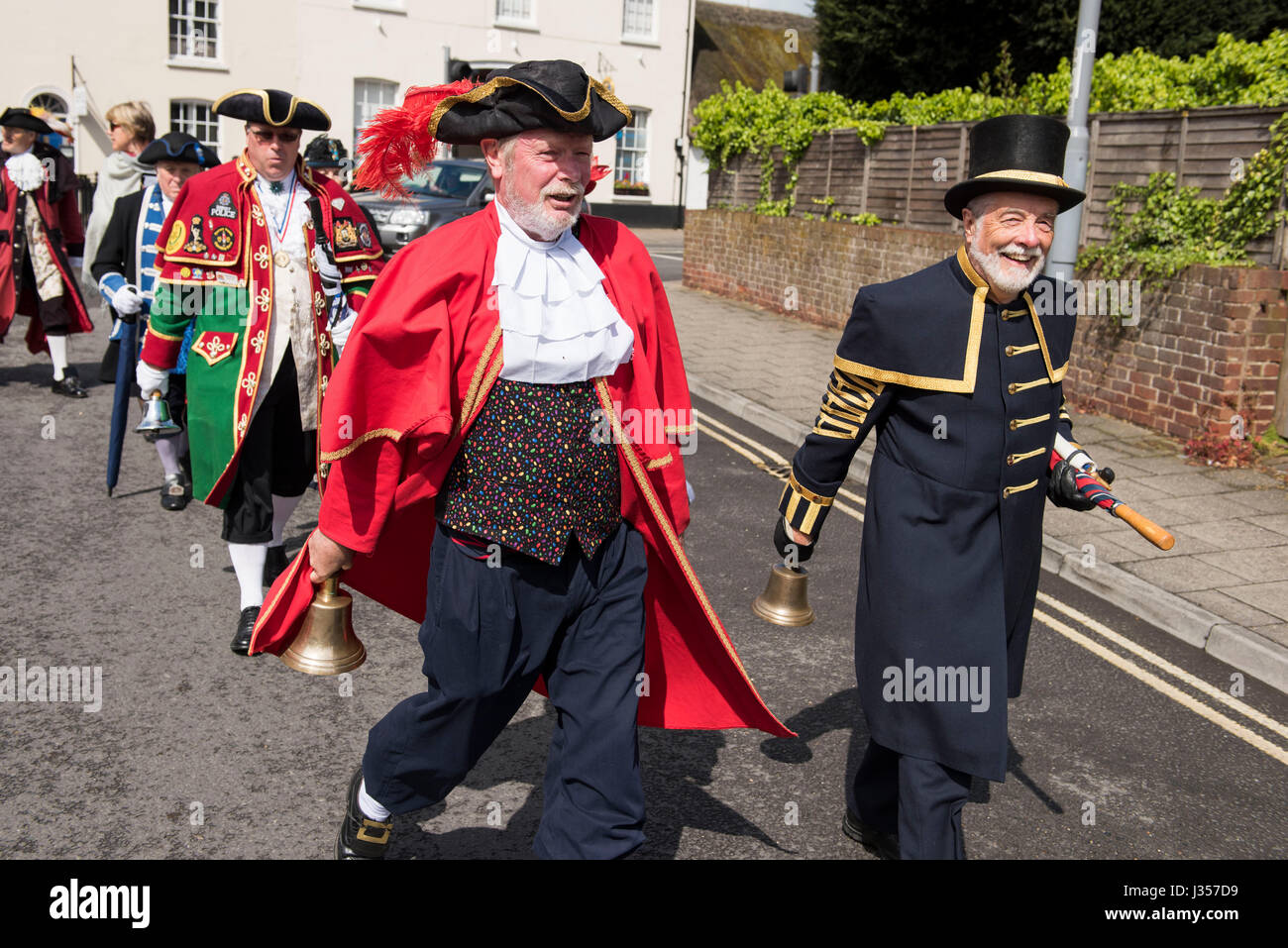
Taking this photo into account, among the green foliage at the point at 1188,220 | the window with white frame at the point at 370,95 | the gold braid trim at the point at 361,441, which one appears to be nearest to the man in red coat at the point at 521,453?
the gold braid trim at the point at 361,441

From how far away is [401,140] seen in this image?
3.21m

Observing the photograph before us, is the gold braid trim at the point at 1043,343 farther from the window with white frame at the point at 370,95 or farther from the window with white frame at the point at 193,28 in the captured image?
the window with white frame at the point at 370,95

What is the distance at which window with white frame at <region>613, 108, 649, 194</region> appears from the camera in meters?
34.8

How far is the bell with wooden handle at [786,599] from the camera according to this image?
3.47 meters

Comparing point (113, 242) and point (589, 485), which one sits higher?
point (113, 242)

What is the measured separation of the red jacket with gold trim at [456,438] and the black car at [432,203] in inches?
455

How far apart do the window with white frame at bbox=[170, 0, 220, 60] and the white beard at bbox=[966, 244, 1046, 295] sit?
96.8 ft

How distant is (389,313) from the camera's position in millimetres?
2857

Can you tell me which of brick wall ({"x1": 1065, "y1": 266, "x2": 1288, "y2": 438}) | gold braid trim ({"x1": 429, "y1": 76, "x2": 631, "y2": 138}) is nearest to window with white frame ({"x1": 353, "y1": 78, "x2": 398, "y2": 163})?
brick wall ({"x1": 1065, "y1": 266, "x2": 1288, "y2": 438})

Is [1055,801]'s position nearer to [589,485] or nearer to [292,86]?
[589,485]

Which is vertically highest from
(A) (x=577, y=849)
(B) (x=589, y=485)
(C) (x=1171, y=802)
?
(B) (x=589, y=485)

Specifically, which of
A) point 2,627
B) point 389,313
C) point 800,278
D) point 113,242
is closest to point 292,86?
point 800,278

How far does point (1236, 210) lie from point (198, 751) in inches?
313
